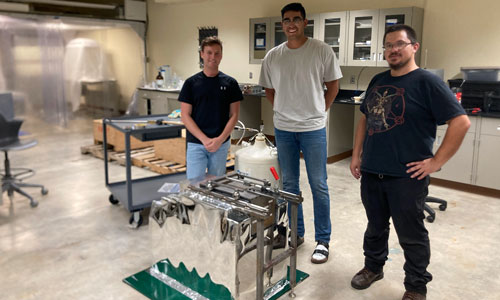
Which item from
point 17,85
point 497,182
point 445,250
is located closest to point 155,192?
point 445,250

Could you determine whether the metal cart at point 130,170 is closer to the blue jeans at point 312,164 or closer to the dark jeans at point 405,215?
the blue jeans at point 312,164

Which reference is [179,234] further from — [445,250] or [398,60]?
[445,250]

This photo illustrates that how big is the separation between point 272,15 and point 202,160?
405 cm

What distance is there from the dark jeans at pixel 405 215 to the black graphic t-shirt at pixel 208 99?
1072 millimetres

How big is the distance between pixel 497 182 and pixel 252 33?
3.75 m

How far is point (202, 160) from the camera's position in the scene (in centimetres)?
282

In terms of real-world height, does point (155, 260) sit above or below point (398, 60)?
below

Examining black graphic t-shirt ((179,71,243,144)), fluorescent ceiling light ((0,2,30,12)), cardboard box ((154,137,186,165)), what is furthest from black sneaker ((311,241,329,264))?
fluorescent ceiling light ((0,2,30,12))

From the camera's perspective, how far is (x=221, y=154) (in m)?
2.86

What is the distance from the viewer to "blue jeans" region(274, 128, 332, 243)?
2.54 meters

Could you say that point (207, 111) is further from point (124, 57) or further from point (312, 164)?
point (124, 57)

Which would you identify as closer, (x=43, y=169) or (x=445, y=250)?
(x=445, y=250)

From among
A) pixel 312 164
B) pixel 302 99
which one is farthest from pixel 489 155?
pixel 302 99

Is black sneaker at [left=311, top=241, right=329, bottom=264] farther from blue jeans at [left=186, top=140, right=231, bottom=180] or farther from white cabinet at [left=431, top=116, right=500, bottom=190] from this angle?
white cabinet at [left=431, top=116, right=500, bottom=190]
